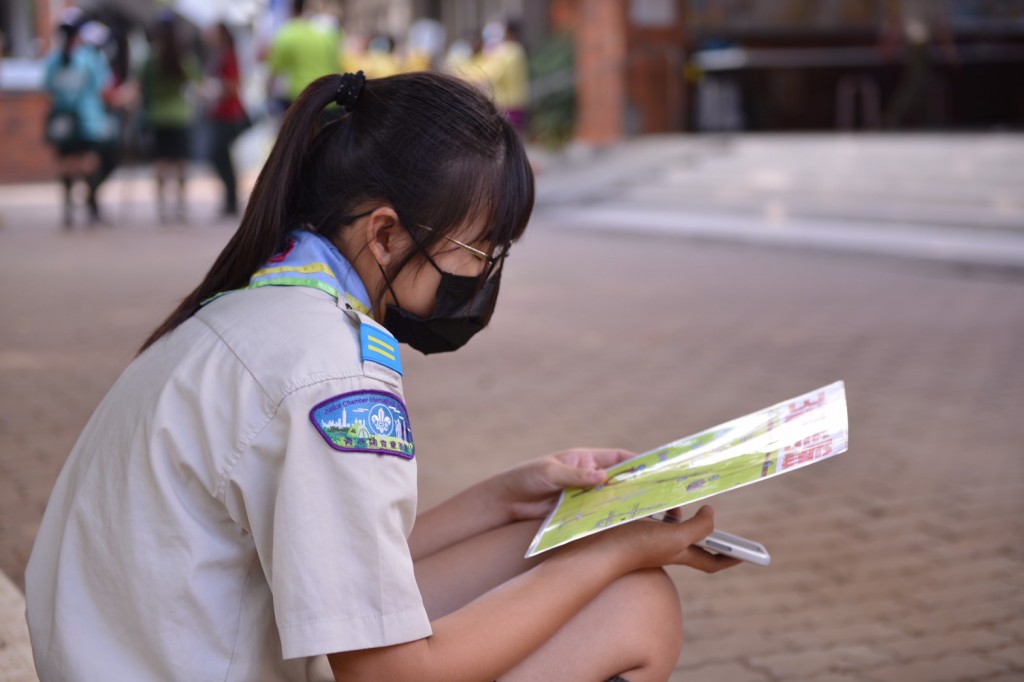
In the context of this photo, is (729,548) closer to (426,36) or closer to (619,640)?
(619,640)

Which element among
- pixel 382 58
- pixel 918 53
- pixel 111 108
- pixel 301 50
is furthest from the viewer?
pixel 918 53

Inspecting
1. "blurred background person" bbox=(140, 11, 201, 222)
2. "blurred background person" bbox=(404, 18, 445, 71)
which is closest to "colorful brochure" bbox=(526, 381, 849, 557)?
"blurred background person" bbox=(140, 11, 201, 222)

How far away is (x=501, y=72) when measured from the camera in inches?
587

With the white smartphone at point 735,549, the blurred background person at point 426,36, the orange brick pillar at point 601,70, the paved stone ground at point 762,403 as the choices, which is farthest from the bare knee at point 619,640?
the blurred background person at point 426,36

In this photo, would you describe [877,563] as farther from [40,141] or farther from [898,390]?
[40,141]

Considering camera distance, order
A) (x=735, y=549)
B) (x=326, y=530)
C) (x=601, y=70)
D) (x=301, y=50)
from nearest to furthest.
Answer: (x=326, y=530) < (x=735, y=549) < (x=301, y=50) < (x=601, y=70)

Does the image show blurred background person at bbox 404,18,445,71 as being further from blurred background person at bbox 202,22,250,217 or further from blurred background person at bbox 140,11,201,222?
blurred background person at bbox 140,11,201,222

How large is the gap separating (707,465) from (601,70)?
16.1 metres

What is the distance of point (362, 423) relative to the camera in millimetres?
1501

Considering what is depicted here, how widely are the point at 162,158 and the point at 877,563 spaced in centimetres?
1098

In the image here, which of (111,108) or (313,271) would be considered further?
(111,108)

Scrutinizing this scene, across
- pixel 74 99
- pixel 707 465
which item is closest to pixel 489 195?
pixel 707 465

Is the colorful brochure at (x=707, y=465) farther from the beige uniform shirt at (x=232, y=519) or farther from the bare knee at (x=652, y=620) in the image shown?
the beige uniform shirt at (x=232, y=519)

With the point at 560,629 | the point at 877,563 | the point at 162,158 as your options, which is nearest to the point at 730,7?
the point at 162,158
